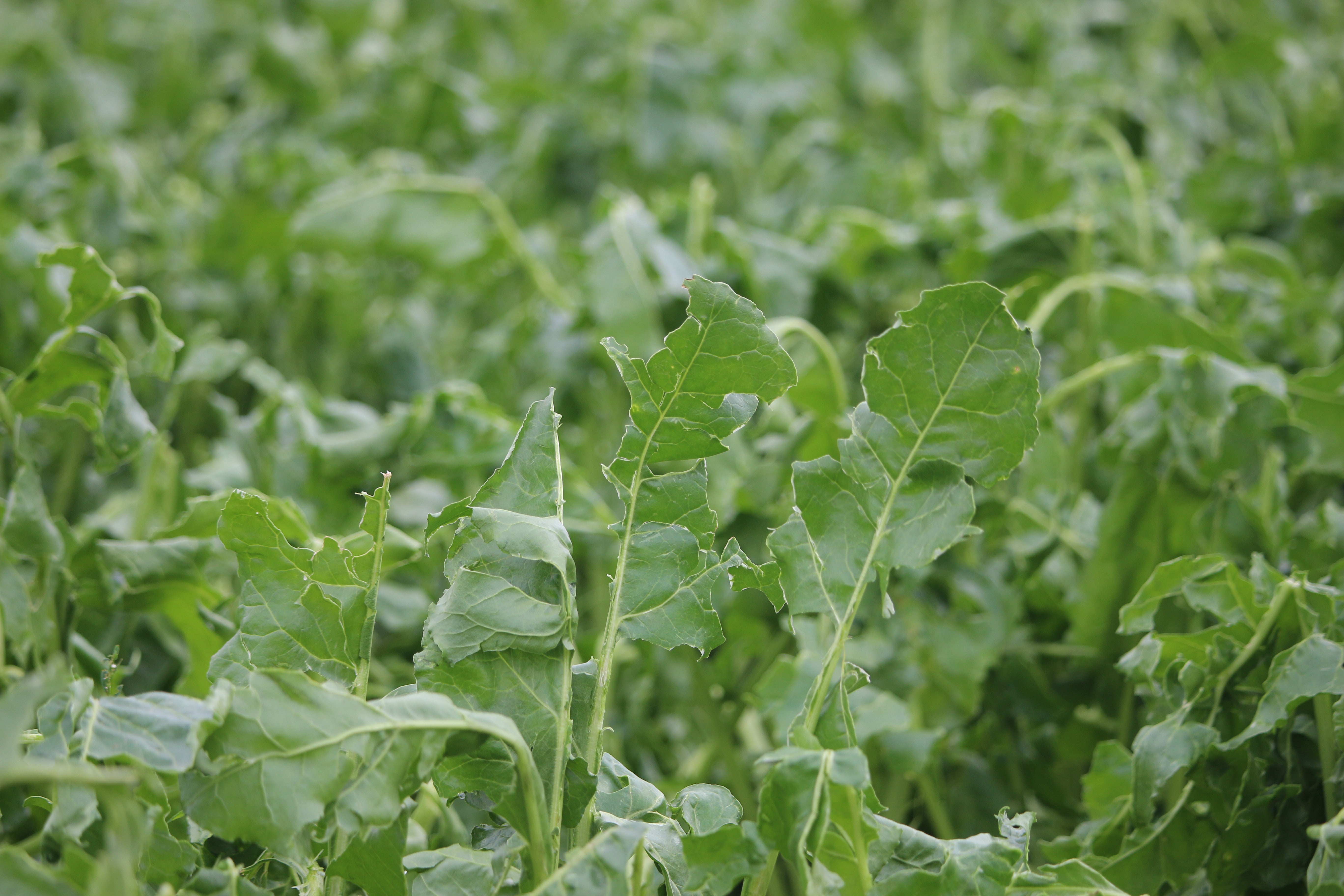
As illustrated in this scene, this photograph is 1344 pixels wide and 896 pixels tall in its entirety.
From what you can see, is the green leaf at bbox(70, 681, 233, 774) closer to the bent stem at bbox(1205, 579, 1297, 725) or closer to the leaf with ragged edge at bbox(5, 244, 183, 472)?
the leaf with ragged edge at bbox(5, 244, 183, 472)

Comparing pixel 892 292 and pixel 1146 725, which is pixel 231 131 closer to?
pixel 892 292

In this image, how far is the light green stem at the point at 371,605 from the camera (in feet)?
1.32

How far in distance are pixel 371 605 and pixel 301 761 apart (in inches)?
2.8

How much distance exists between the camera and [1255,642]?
467 millimetres

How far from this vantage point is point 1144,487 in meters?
0.62

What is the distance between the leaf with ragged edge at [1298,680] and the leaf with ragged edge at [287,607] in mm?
345

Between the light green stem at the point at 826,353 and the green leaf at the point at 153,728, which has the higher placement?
the green leaf at the point at 153,728

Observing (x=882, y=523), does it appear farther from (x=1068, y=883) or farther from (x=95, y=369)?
(x=95, y=369)

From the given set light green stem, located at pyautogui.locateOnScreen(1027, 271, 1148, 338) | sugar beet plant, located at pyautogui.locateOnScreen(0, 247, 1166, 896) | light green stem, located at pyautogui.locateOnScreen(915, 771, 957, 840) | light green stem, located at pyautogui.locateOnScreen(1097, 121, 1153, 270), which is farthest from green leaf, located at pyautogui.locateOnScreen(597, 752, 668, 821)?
light green stem, located at pyautogui.locateOnScreen(1097, 121, 1153, 270)

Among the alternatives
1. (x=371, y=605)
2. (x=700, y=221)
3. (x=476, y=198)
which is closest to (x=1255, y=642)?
(x=371, y=605)

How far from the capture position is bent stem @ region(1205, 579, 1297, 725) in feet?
1.50

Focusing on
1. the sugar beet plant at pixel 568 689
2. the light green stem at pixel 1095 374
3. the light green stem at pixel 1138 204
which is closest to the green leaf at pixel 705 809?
the sugar beet plant at pixel 568 689

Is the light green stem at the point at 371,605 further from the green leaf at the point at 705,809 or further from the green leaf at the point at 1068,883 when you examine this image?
the green leaf at the point at 1068,883

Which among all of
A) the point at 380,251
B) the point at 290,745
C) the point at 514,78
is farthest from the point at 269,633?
the point at 514,78
